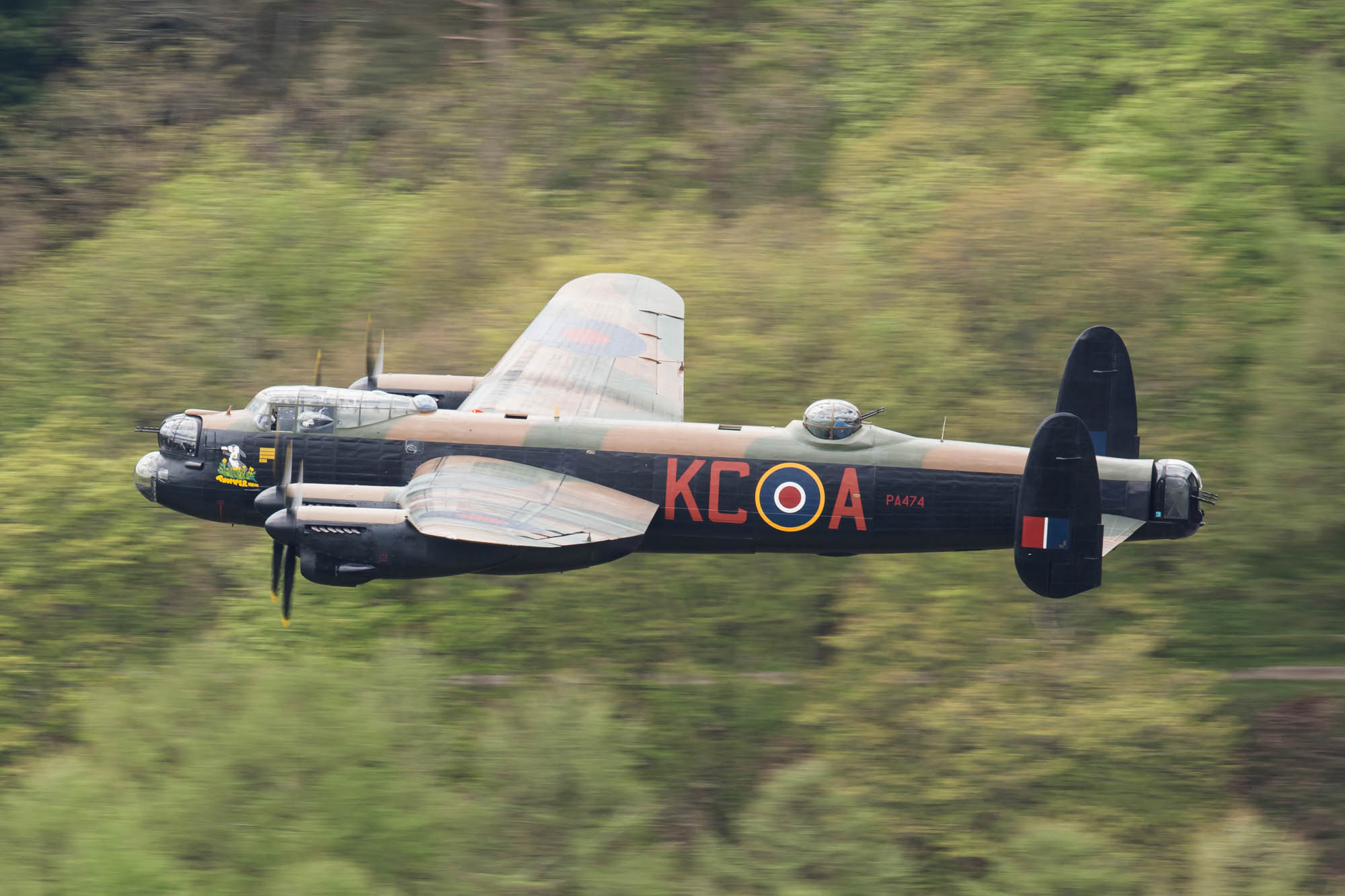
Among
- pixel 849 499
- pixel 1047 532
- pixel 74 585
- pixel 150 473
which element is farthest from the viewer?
pixel 74 585

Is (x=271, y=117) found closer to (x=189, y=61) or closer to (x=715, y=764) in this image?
(x=189, y=61)

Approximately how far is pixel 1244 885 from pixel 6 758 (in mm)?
20443

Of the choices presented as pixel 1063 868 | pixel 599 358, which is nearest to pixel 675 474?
pixel 599 358

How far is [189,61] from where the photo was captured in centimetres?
3662

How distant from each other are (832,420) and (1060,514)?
367 centimetres

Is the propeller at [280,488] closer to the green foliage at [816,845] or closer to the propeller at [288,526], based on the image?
the propeller at [288,526]

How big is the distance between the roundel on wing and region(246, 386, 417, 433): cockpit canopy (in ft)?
10.8

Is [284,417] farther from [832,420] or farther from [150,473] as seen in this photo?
[832,420]

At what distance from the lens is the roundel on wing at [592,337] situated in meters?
22.8

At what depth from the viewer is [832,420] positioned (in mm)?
20219

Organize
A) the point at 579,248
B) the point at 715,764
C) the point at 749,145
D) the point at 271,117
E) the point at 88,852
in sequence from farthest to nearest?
1. the point at 271,117
2. the point at 749,145
3. the point at 579,248
4. the point at 715,764
5. the point at 88,852

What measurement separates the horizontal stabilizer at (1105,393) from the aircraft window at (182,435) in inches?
507

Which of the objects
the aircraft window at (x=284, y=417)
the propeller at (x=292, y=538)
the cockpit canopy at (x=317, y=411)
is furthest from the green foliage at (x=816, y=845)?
the aircraft window at (x=284, y=417)

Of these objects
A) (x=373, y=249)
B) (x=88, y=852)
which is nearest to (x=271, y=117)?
(x=373, y=249)
